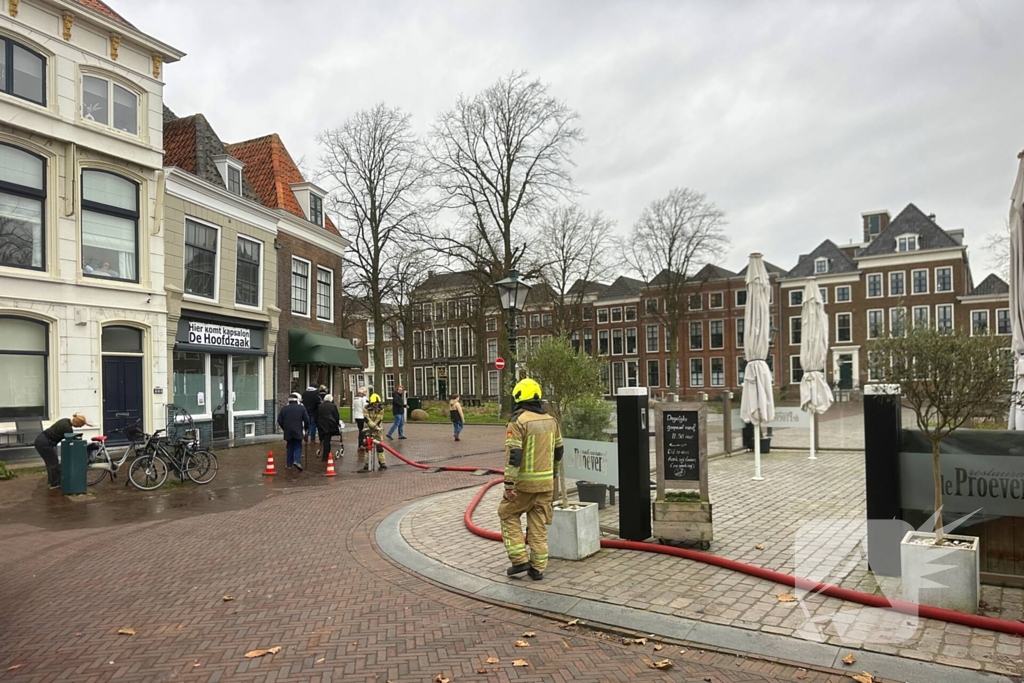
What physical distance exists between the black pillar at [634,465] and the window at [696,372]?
5383 centimetres

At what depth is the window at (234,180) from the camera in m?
21.4

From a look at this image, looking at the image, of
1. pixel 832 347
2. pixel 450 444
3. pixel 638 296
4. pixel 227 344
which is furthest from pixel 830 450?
pixel 638 296

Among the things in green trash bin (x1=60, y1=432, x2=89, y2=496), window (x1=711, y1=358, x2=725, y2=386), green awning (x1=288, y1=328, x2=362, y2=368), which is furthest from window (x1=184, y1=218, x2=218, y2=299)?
window (x1=711, y1=358, x2=725, y2=386)

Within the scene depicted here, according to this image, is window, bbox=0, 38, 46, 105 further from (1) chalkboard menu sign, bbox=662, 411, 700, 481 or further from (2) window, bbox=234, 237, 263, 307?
(1) chalkboard menu sign, bbox=662, 411, 700, 481

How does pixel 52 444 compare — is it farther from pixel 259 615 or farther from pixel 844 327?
pixel 844 327

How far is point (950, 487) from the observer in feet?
18.4

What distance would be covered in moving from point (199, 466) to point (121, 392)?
538 centimetres

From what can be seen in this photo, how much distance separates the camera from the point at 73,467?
11266 millimetres

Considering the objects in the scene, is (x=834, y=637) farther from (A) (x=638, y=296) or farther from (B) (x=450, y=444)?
(A) (x=638, y=296)

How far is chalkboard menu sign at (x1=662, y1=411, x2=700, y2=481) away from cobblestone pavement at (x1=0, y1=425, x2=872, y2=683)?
2131 mm

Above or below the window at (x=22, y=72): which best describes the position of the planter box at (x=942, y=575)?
below

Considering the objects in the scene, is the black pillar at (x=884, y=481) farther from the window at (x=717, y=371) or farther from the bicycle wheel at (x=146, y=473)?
the window at (x=717, y=371)

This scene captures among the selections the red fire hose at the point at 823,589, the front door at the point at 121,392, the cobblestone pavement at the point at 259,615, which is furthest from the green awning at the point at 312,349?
the red fire hose at the point at 823,589

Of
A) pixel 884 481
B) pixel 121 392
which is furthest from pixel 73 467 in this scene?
pixel 884 481
